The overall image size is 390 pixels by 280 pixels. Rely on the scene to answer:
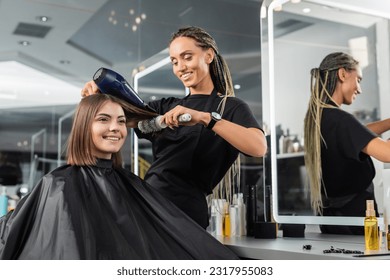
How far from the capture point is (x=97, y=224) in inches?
66.2

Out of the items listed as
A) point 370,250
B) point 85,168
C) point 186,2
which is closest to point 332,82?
point 370,250

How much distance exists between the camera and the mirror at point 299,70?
1935mm

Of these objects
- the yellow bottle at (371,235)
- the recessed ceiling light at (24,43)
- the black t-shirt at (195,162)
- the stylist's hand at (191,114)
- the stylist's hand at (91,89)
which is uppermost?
the recessed ceiling light at (24,43)

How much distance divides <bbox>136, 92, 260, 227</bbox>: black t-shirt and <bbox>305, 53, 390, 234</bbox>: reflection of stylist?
1.12ft

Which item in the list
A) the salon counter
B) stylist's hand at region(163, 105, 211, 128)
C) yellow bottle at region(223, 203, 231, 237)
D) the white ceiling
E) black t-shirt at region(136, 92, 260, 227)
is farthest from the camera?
the white ceiling

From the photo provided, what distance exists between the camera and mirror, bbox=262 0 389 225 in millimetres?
1935

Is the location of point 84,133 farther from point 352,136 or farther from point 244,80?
point 244,80

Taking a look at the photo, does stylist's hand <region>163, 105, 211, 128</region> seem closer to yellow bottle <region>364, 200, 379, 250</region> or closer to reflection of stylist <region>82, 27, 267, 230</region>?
reflection of stylist <region>82, 27, 267, 230</region>

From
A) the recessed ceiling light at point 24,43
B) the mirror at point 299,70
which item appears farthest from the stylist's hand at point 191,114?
the recessed ceiling light at point 24,43

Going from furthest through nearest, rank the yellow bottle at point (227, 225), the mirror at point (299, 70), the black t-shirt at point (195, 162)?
the yellow bottle at point (227, 225)
the black t-shirt at point (195, 162)
the mirror at point (299, 70)

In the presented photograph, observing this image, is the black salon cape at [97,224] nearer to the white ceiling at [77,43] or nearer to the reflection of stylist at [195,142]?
the reflection of stylist at [195,142]

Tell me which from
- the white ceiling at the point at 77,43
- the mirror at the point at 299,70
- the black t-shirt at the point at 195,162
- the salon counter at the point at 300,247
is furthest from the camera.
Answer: the white ceiling at the point at 77,43

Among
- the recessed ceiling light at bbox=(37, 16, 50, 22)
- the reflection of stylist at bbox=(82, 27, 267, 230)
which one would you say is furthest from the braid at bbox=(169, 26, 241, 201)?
the recessed ceiling light at bbox=(37, 16, 50, 22)

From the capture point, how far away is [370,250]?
164 centimetres
